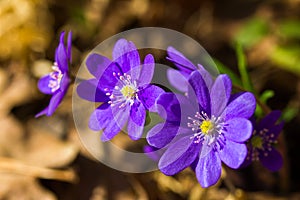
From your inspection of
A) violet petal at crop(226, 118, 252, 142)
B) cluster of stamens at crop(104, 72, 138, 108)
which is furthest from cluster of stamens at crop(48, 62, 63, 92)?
violet petal at crop(226, 118, 252, 142)

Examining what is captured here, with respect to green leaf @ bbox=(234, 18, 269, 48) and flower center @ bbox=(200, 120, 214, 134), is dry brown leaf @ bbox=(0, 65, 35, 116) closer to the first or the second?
green leaf @ bbox=(234, 18, 269, 48)

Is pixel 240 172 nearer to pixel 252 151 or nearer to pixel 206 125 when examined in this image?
pixel 252 151

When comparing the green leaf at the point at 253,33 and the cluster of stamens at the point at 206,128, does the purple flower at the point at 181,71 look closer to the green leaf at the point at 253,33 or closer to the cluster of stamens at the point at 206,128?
the cluster of stamens at the point at 206,128

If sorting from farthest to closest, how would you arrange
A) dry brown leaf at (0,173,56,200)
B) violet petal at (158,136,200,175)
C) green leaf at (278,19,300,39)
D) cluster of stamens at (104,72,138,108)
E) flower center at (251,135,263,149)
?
green leaf at (278,19,300,39) → dry brown leaf at (0,173,56,200) → flower center at (251,135,263,149) → cluster of stamens at (104,72,138,108) → violet petal at (158,136,200,175)

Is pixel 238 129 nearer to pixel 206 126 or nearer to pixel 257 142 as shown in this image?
pixel 206 126

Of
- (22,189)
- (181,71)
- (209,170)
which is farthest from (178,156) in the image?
(22,189)

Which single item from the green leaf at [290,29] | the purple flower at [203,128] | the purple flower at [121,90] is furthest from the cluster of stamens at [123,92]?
the green leaf at [290,29]

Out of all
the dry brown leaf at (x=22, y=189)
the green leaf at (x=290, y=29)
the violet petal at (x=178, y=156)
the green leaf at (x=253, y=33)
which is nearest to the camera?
the violet petal at (x=178, y=156)
